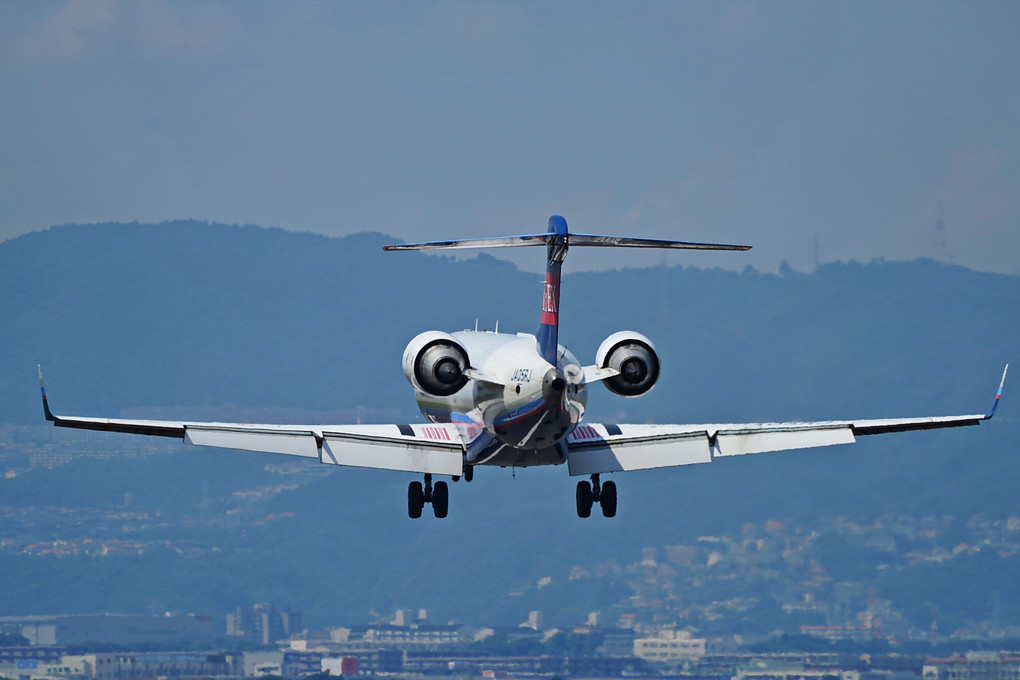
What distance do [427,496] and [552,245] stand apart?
36.4 feet

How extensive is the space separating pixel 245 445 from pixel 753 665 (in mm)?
144644

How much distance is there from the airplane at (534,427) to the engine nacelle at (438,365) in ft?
0.09

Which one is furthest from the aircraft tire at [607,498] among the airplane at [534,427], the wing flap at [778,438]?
the wing flap at [778,438]

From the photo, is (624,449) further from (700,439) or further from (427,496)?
(427,496)

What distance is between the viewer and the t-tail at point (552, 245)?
4031 centimetres

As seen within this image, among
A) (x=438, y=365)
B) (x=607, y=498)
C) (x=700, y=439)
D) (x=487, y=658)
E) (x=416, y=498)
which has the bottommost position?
(x=487, y=658)

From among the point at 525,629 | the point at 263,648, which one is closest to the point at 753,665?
the point at 525,629

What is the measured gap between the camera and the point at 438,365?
43094 millimetres

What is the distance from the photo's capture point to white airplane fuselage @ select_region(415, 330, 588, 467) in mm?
40906

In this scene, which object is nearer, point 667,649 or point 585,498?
point 585,498

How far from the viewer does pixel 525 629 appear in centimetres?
19300

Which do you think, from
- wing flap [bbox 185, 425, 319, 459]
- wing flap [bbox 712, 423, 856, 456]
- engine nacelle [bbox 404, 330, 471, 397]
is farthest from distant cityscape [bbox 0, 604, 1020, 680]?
engine nacelle [bbox 404, 330, 471, 397]

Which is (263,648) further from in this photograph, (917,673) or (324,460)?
(324,460)

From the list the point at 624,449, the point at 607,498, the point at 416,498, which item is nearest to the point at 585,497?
the point at 607,498
